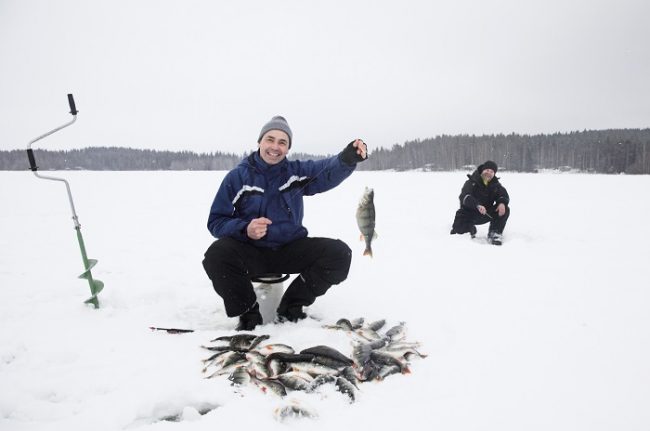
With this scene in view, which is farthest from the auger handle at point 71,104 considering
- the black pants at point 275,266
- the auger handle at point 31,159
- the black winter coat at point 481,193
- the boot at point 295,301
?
the black winter coat at point 481,193

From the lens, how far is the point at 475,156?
252ft

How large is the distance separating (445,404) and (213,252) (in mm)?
2204

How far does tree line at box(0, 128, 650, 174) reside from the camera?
216 feet

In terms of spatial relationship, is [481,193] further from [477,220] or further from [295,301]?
[295,301]

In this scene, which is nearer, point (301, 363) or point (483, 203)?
point (301, 363)

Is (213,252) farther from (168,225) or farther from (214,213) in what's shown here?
(168,225)

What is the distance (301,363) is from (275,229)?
135 centimetres

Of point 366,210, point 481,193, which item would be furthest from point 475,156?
point 366,210

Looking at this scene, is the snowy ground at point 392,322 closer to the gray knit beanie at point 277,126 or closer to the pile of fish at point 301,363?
the pile of fish at point 301,363

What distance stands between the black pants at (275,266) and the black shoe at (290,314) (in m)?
0.06

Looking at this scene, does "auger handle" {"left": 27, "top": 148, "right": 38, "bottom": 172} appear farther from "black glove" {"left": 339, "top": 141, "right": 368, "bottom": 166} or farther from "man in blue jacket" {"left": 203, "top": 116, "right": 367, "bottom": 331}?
"black glove" {"left": 339, "top": 141, "right": 368, "bottom": 166}

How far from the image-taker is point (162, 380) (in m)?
2.48

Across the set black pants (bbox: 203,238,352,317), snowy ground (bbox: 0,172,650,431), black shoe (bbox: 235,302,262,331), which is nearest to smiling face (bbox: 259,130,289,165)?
black pants (bbox: 203,238,352,317)

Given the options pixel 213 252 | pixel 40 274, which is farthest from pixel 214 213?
pixel 40 274
